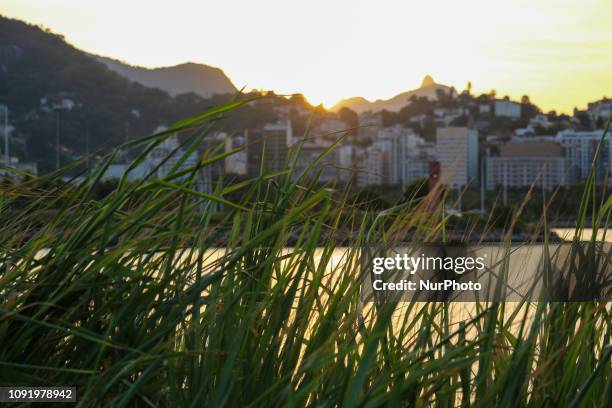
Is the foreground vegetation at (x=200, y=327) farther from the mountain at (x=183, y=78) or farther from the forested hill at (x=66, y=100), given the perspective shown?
the mountain at (x=183, y=78)

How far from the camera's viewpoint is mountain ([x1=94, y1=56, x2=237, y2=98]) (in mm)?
117000

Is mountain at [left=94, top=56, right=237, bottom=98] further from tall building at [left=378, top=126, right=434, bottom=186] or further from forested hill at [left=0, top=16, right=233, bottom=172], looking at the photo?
tall building at [left=378, top=126, right=434, bottom=186]

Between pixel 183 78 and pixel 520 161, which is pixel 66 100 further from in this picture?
pixel 183 78

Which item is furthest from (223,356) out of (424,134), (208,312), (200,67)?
(200,67)

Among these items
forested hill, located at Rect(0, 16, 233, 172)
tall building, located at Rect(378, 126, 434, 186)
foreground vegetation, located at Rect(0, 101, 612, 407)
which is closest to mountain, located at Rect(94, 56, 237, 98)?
forested hill, located at Rect(0, 16, 233, 172)

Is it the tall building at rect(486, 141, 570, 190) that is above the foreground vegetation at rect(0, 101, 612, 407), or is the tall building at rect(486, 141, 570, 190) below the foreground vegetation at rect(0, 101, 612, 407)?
below

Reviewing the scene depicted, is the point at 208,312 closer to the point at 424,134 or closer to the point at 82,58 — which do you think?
the point at 82,58

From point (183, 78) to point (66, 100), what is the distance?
56.9m

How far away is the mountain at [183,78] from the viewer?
11700 centimetres

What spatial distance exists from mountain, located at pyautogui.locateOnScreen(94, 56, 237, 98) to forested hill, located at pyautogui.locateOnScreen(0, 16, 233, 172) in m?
25.0

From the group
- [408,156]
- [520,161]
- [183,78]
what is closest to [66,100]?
[408,156]

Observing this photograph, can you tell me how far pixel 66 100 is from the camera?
73625 millimetres

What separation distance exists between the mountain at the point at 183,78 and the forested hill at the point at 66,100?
81.9ft

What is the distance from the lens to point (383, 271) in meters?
1.63
